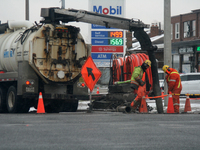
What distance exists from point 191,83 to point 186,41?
16.6 metres

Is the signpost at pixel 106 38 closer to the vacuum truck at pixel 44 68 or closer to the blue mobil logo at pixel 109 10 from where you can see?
the blue mobil logo at pixel 109 10

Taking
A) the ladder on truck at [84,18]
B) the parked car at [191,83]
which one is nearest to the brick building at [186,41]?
the parked car at [191,83]

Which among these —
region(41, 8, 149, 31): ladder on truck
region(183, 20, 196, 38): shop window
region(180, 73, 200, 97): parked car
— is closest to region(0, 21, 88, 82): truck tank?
region(41, 8, 149, 31): ladder on truck

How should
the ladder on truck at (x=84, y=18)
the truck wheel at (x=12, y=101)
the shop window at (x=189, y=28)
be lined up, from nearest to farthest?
the truck wheel at (x=12, y=101), the ladder on truck at (x=84, y=18), the shop window at (x=189, y=28)

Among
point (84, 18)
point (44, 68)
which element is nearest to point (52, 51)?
point (44, 68)

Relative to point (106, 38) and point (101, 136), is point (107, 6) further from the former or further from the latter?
point (101, 136)

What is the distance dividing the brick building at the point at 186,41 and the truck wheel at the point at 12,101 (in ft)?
100

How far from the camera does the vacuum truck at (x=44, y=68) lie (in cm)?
1482

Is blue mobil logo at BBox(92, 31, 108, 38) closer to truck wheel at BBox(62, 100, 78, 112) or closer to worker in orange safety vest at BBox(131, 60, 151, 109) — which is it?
truck wheel at BBox(62, 100, 78, 112)

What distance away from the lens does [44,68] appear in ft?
49.2

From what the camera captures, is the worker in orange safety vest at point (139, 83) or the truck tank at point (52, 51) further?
the truck tank at point (52, 51)

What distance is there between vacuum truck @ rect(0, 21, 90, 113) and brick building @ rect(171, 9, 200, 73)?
29563mm

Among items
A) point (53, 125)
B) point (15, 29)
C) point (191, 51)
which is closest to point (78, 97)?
point (15, 29)

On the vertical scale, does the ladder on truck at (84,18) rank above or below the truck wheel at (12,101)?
above
